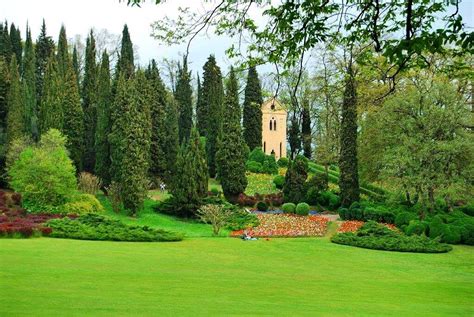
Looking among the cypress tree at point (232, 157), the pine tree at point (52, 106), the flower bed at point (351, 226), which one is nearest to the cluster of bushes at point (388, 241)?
the flower bed at point (351, 226)

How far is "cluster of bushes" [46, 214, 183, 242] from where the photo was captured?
963 inches

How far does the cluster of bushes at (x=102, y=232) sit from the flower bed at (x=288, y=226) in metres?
4.63

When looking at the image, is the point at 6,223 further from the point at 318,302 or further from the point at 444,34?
the point at 444,34

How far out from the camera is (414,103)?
30094 millimetres

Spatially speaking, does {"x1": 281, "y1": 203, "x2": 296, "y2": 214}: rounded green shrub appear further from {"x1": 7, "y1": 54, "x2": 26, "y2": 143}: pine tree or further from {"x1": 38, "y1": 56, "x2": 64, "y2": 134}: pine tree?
{"x1": 7, "y1": 54, "x2": 26, "y2": 143}: pine tree

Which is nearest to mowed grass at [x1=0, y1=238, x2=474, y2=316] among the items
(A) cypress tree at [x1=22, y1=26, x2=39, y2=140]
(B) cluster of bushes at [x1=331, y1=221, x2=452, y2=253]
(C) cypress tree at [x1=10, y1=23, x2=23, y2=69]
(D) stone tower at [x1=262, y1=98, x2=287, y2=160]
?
(B) cluster of bushes at [x1=331, y1=221, x2=452, y2=253]

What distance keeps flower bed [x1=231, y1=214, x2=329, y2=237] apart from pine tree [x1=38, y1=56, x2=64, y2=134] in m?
16.2

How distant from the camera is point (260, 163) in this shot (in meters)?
47.4

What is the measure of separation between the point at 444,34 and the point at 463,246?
23.2m

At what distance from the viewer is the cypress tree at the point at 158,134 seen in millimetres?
39312

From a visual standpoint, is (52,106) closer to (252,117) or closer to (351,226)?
(252,117)

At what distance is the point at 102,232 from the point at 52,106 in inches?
661

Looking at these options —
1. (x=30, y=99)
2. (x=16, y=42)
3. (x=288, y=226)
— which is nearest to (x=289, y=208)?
(x=288, y=226)

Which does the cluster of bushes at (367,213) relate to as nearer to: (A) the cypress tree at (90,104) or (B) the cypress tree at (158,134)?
(B) the cypress tree at (158,134)
